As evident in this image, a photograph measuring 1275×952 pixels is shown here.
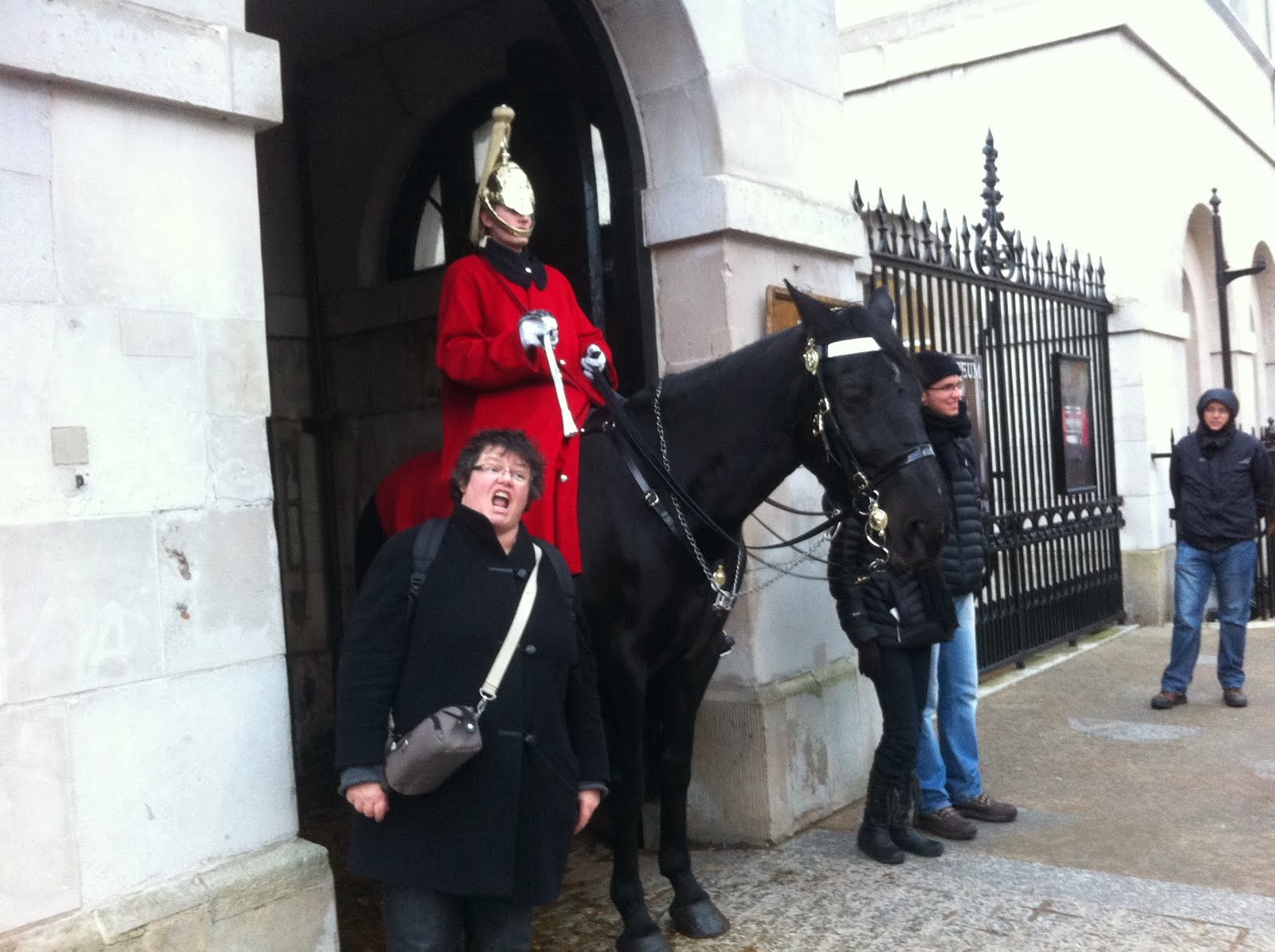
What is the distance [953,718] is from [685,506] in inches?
72.1

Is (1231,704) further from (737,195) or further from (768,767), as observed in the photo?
(737,195)

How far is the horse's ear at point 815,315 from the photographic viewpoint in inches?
146

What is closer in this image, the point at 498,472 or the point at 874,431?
the point at 498,472

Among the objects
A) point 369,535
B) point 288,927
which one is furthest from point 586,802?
point 369,535

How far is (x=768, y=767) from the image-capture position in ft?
16.0

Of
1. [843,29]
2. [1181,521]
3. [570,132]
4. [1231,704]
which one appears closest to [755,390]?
[570,132]

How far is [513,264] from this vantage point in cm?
406

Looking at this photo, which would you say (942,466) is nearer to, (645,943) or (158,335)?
(645,943)

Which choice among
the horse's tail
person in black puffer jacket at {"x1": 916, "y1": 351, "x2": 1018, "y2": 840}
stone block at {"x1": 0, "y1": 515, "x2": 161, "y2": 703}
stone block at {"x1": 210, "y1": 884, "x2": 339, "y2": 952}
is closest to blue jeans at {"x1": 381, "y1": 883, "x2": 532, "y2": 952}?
stone block at {"x1": 210, "y1": 884, "x2": 339, "y2": 952}

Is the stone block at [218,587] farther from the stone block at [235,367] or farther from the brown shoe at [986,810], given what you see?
the brown shoe at [986,810]

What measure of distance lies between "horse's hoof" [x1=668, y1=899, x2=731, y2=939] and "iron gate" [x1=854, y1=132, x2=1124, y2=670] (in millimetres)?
3933

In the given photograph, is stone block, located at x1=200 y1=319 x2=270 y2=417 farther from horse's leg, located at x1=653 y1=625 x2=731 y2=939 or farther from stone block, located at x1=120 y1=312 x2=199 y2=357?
horse's leg, located at x1=653 y1=625 x2=731 y2=939

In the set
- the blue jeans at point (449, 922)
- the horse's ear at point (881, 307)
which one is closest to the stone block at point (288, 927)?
the blue jeans at point (449, 922)

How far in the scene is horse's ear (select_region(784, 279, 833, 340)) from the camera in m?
3.70
